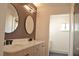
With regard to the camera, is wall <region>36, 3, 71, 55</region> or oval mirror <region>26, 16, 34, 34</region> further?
oval mirror <region>26, 16, 34, 34</region>

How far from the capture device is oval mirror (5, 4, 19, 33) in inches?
67.8

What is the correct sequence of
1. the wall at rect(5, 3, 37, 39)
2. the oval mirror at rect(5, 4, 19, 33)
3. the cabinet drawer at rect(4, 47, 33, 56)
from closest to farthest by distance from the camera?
the cabinet drawer at rect(4, 47, 33, 56) → the oval mirror at rect(5, 4, 19, 33) → the wall at rect(5, 3, 37, 39)

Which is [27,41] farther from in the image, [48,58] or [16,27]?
[48,58]

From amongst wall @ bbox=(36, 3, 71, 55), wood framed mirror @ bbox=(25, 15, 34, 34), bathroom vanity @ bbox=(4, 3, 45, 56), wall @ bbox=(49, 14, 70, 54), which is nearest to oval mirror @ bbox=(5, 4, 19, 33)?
bathroom vanity @ bbox=(4, 3, 45, 56)

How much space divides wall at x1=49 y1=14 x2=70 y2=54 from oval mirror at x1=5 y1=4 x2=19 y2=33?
61cm

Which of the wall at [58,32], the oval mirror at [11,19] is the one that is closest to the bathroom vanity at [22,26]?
the oval mirror at [11,19]

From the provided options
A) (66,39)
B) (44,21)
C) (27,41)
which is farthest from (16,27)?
(66,39)

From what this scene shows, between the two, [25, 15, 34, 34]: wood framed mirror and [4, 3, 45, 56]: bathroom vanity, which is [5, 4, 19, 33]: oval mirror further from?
[25, 15, 34, 34]: wood framed mirror

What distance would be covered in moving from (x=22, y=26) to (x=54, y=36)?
0.59 m

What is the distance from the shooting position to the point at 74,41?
1882 millimetres

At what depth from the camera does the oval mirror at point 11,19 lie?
1.72 meters

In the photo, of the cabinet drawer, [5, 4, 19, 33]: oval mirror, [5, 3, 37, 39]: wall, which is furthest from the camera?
[5, 3, 37, 39]: wall

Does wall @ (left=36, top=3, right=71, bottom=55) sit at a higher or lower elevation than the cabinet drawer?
higher

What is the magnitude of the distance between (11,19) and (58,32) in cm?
81
